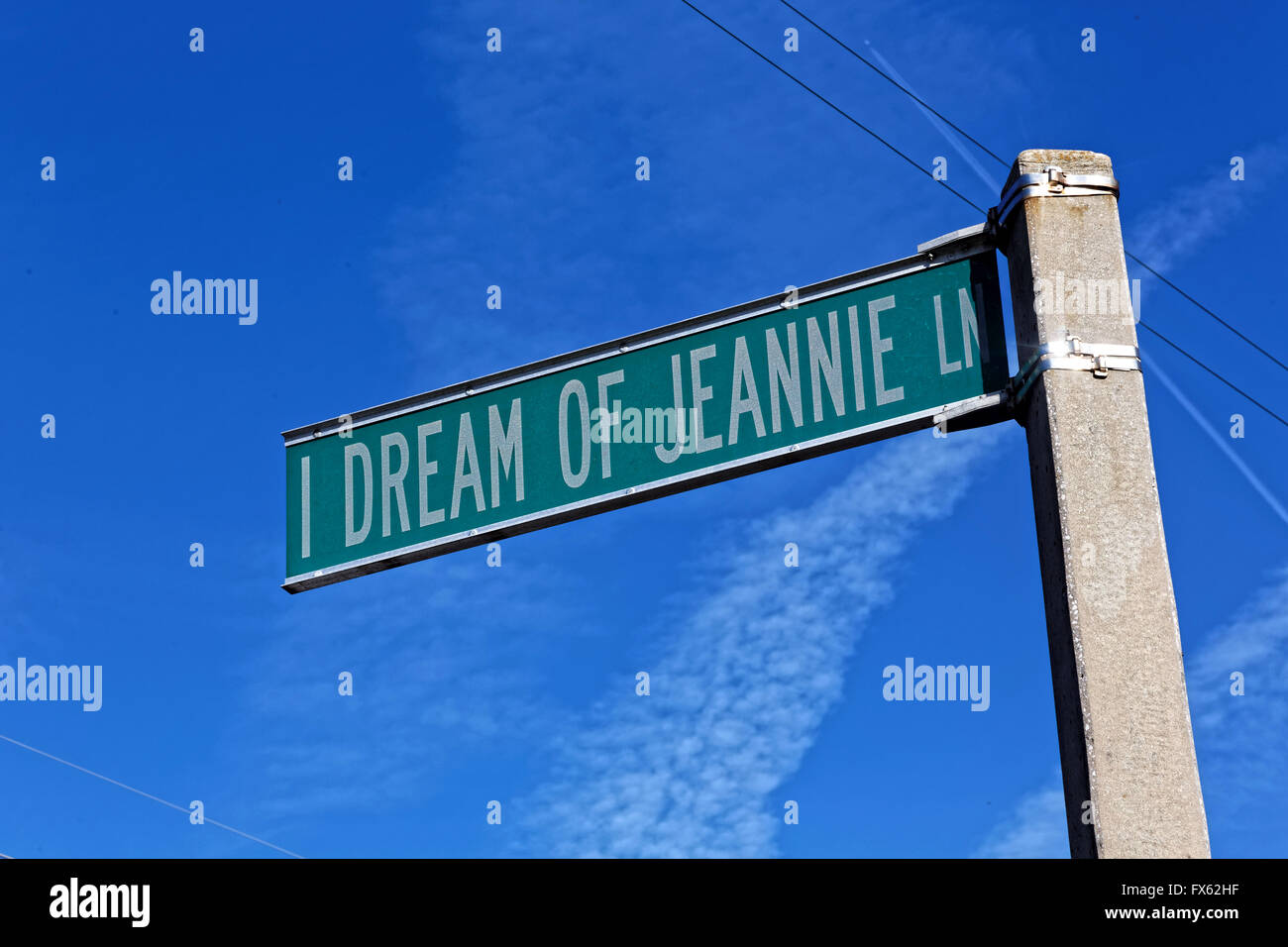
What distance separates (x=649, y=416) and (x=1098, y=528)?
1626mm

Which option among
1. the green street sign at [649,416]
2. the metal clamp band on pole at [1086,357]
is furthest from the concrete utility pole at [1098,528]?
the green street sign at [649,416]

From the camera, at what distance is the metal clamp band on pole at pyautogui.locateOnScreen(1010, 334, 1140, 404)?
422cm

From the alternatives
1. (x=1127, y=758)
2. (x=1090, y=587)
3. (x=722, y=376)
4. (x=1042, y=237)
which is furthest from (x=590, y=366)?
(x=1127, y=758)

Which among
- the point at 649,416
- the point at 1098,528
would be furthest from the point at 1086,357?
the point at 649,416

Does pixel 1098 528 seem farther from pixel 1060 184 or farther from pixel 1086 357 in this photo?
pixel 1060 184

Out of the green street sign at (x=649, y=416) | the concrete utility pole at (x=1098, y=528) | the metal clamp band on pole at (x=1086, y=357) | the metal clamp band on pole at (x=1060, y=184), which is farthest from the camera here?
the green street sign at (x=649, y=416)

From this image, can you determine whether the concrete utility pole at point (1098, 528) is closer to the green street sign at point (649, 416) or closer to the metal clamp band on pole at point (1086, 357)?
the metal clamp band on pole at point (1086, 357)

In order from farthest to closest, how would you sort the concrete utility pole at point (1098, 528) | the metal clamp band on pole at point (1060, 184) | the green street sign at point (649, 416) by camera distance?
the green street sign at point (649, 416), the metal clamp band on pole at point (1060, 184), the concrete utility pole at point (1098, 528)

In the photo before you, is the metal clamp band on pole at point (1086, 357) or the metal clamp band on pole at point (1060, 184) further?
the metal clamp band on pole at point (1060, 184)

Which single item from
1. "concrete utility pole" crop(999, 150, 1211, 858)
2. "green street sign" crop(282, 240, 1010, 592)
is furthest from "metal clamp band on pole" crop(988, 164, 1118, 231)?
"green street sign" crop(282, 240, 1010, 592)

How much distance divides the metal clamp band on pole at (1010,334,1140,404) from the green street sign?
1.10ft

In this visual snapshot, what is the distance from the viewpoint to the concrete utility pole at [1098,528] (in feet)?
12.3
